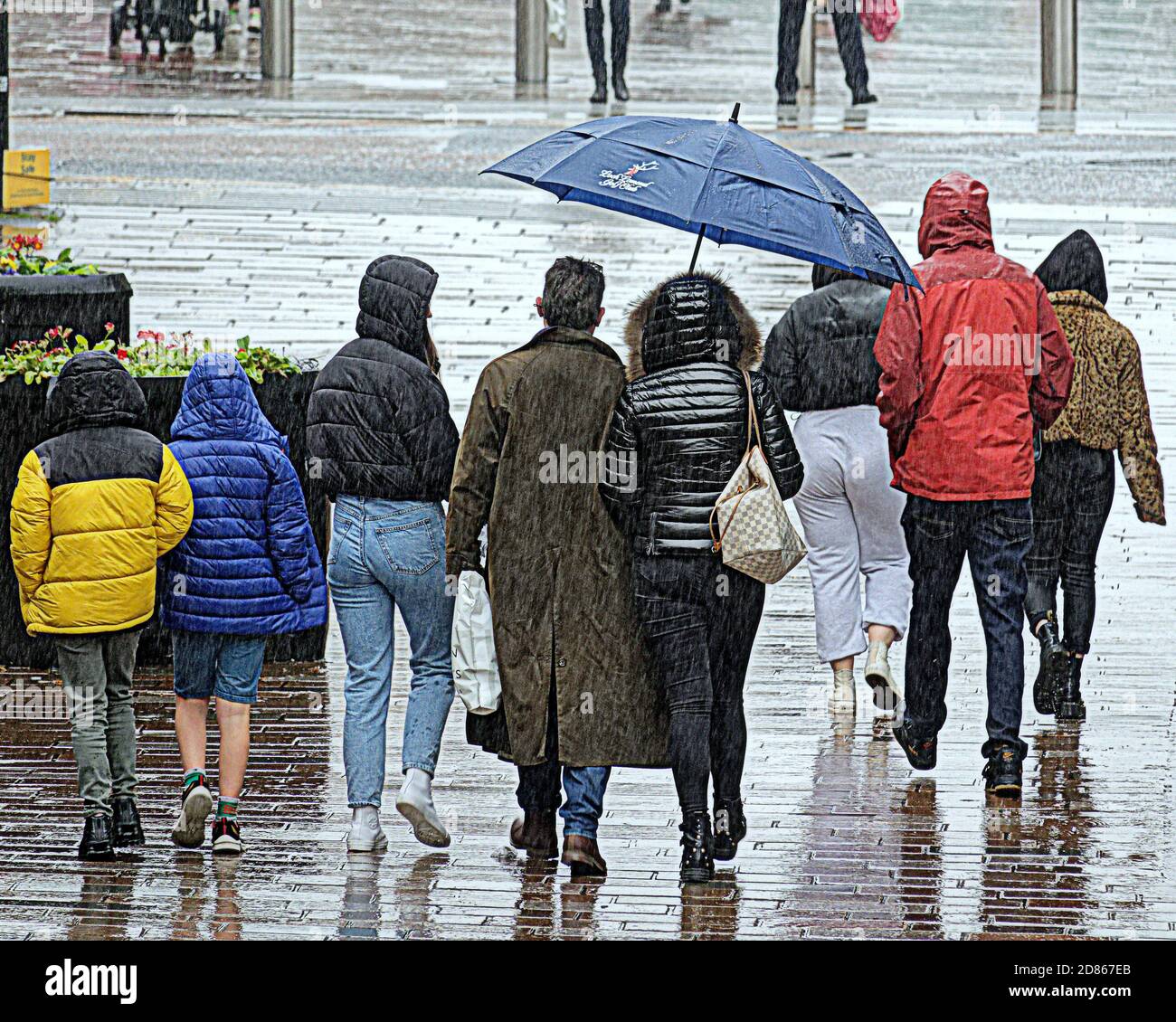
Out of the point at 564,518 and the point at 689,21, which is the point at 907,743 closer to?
the point at 564,518

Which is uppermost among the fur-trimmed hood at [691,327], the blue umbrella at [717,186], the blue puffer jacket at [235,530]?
the blue umbrella at [717,186]

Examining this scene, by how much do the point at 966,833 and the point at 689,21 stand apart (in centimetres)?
1985

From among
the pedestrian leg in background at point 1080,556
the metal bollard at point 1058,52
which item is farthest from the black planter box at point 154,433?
the metal bollard at point 1058,52

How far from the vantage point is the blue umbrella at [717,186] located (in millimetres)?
6480

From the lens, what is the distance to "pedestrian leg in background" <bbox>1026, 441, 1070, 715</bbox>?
26.7 feet

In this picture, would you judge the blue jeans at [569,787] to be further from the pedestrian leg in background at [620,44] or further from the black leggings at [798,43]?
the black leggings at [798,43]

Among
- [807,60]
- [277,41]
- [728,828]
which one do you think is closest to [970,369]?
[728,828]

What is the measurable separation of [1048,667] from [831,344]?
56.6 inches

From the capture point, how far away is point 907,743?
24.4 feet

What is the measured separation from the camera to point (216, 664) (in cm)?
673

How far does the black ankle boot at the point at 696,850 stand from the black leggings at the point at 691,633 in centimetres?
4

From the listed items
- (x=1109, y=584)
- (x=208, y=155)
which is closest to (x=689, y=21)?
(x=208, y=155)

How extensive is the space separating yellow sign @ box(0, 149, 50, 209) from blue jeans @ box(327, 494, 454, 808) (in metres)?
8.16

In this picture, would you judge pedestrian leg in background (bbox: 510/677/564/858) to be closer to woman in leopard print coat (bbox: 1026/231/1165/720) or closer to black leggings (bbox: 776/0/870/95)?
woman in leopard print coat (bbox: 1026/231/1165/720)
